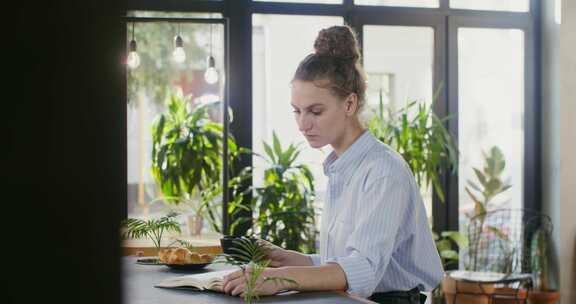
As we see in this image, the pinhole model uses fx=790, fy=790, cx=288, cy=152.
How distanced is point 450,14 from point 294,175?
1.75 m

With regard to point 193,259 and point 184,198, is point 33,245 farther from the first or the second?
point 184,198

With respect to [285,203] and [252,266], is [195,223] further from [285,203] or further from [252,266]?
[252,266]

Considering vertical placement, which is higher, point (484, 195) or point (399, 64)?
point (399, 64)

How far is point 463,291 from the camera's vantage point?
216 inches

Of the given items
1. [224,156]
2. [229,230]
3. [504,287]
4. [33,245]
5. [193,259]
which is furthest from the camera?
[504,287]

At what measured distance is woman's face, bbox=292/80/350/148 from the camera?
2256mm

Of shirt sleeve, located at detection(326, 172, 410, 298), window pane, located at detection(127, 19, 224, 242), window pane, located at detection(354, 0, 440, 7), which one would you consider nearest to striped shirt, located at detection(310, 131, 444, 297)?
shirt sleeve, located at detection(326, 172, 410, 298)

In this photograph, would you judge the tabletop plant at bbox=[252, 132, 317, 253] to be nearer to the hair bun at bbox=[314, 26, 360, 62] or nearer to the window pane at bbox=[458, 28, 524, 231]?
the window pane at bbox=[458, 28, 524, 231]

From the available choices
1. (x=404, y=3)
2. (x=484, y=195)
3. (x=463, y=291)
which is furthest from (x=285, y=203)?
(x=404, y=3)

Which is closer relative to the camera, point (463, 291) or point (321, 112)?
point (321, 112)

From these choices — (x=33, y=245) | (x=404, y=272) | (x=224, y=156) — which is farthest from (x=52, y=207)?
(x=224, y=156)

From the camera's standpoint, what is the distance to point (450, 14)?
5.81m

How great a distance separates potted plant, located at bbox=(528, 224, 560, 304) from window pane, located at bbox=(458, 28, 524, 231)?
0.41m

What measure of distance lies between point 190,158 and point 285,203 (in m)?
0.68
